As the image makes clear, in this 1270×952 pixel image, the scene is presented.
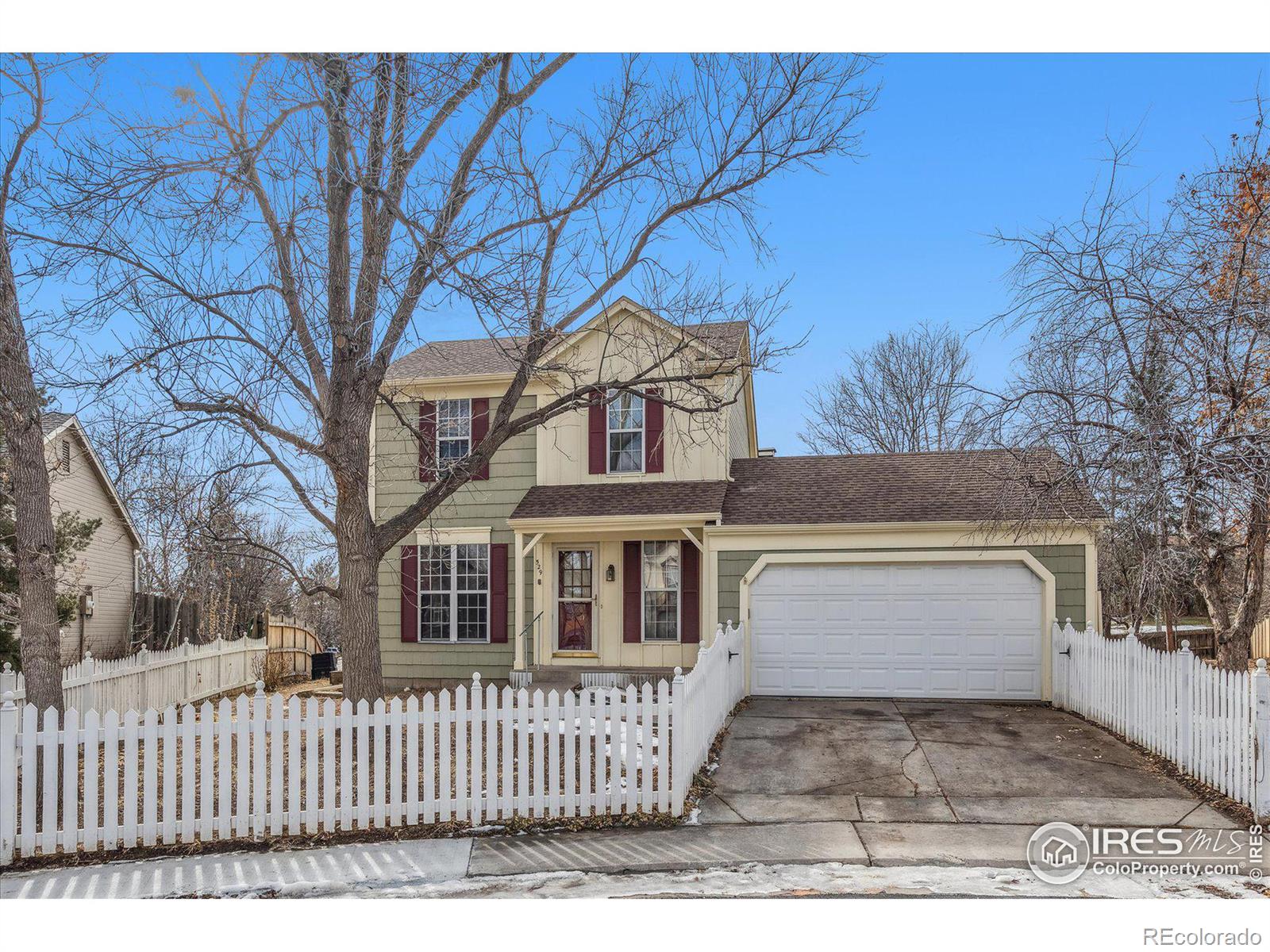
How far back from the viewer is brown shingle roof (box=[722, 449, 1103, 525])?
13.1 m

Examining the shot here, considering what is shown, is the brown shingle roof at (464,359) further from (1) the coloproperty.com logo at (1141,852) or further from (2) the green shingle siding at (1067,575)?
(1) the coloproperty.com logo at (1141,852)

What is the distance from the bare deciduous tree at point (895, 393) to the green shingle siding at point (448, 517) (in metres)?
14.1

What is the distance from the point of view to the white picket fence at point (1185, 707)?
6.99 m

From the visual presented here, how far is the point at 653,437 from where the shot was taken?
14.7m

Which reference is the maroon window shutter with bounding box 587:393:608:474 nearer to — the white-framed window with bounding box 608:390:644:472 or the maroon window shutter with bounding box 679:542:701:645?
the white-framed window with bounding box 608:390:644:472

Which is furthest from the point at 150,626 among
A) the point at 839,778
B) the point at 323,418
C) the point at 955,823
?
the point at 955,823

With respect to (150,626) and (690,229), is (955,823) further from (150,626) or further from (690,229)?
(150,626)

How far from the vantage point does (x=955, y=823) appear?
7012 mm

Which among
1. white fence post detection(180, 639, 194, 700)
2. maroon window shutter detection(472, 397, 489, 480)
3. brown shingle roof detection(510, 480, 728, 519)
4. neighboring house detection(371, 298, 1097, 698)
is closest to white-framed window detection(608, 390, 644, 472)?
neighboring house detection(371, 298, 1097, 698)

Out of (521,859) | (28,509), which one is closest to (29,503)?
(28,509)

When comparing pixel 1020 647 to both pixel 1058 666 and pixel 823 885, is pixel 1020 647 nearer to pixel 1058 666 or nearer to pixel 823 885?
pixel 1058 666

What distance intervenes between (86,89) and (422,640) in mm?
9540

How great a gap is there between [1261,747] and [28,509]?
10.1m

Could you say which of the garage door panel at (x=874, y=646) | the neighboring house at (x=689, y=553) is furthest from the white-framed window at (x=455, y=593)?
the garage door panel at (x=874, y=646)
